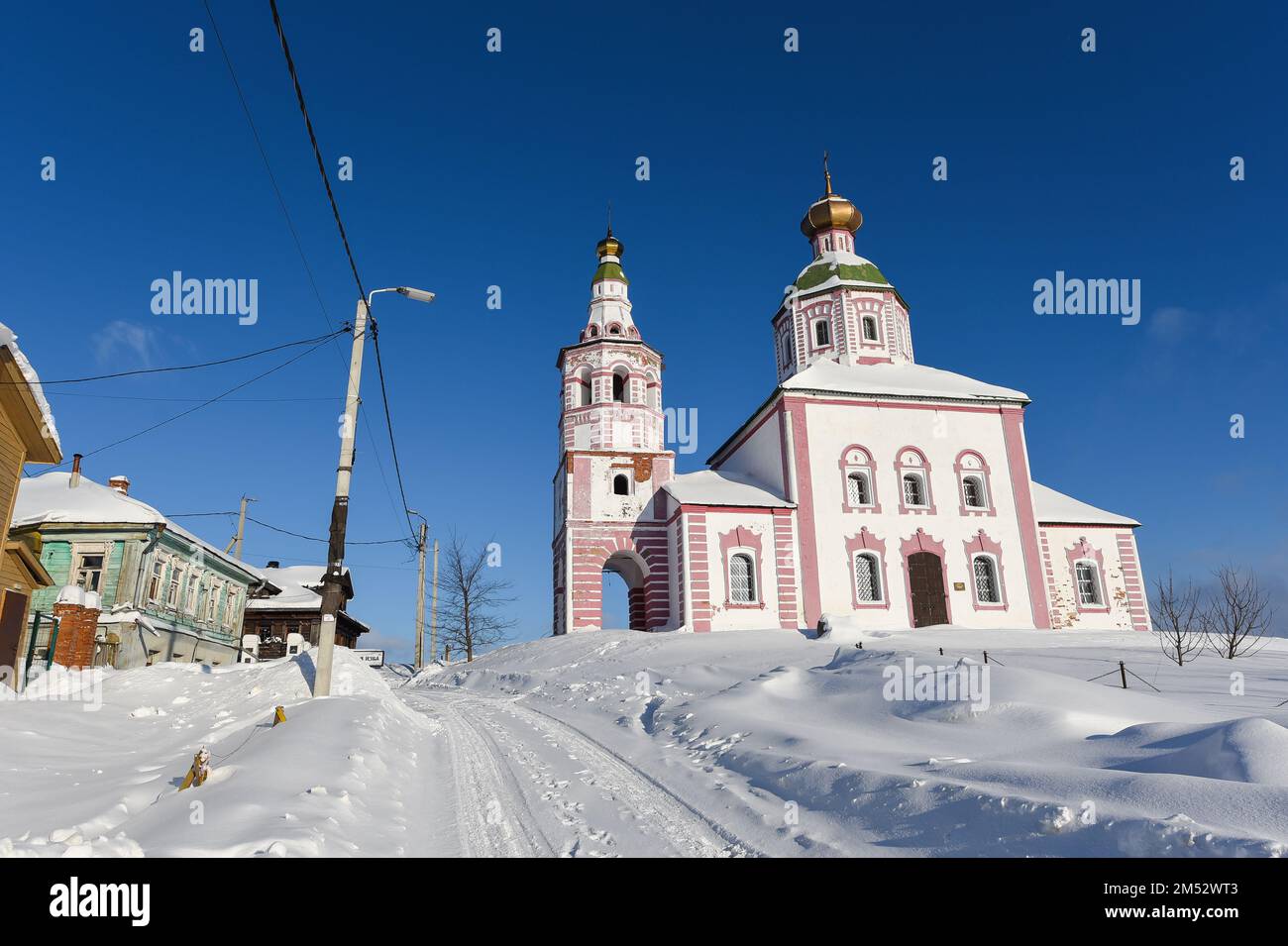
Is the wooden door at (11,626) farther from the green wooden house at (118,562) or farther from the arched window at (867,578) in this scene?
the arched window at (867,578)

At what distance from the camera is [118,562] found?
69.5ft

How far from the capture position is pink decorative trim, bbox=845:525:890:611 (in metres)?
27.5

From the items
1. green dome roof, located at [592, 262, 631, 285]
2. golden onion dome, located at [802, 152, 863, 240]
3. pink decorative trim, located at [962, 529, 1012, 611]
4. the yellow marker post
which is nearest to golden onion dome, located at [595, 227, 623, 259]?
green dome roof, located at [592, 262, 631, 285]

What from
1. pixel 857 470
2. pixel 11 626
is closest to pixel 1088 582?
pixel 857 470

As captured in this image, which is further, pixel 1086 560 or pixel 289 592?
pixel 289 592

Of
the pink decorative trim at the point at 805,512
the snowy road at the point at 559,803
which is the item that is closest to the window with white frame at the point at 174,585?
the snowy road at the point at 559,803

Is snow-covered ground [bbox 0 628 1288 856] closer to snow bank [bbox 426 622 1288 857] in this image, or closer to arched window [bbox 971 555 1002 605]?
snow bank [bbox 426 622 1288 857]

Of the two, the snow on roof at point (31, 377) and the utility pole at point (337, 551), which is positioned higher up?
the snow on roof at point (31, 377)

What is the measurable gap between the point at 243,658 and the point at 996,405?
32.1 m

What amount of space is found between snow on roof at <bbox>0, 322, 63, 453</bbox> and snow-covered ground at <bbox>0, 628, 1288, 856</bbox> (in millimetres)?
5608

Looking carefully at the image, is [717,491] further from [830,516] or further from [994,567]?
[994,567]

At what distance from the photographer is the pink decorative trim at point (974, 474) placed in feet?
96.4

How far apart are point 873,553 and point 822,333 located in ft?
40.8

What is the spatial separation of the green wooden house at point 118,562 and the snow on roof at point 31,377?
508 centimetres
